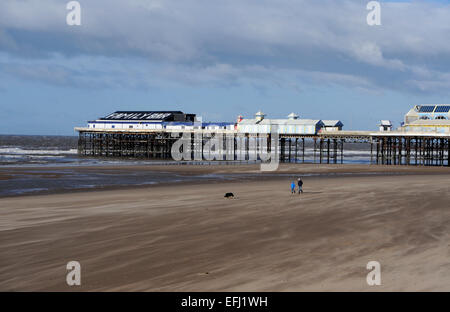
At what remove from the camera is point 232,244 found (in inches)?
504

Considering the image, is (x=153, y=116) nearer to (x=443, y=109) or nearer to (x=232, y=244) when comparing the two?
(x=443, y=109)

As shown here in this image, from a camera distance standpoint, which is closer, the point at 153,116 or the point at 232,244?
the point at 232,244

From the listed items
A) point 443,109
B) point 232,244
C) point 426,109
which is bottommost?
point 232,244

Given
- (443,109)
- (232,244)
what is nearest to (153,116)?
(443,109)

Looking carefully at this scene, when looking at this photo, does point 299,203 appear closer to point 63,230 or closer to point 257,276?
point 63,230

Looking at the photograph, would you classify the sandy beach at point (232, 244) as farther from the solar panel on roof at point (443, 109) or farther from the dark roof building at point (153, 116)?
the dark roof building at point (153, 116)

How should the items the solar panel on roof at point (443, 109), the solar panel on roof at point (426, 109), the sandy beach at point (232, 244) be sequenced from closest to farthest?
the sandy beach at point (232, 244) < the solar panel on roof at point (443, 109) < the solar panel on roof at point (426, 109)

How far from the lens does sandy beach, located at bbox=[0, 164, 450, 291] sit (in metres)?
9.75

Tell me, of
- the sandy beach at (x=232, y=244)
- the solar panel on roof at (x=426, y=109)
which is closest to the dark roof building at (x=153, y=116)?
the solar panel on roof at (x=426, y=109)

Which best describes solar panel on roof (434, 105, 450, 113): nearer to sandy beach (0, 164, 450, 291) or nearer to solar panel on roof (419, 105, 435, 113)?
solar panel on roof (419, 105, 435, 113)

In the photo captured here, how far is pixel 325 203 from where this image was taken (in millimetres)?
19906

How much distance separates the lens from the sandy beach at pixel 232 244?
9.75 metres

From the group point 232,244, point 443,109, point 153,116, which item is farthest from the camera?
point 153,116

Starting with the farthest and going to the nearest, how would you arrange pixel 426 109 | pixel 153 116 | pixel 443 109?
pixel 153 116 → pixel 426 109 → pixel 443 109
